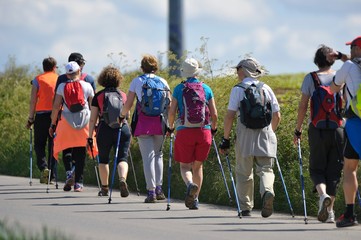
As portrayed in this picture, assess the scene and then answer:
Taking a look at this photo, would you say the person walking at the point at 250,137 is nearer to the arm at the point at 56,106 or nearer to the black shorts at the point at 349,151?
the black shorts at the point at 349,151

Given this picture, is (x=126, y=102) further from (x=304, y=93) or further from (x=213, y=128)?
(x=304, y=93)

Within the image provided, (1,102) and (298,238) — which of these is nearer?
(298,238)

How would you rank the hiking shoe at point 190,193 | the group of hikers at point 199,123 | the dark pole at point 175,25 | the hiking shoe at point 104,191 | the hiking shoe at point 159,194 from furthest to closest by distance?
the dark pole at point 175,25, the hiking shoe at point 104,191, the hiking shoe at point 159,194, the hiking shoe at point 190,193, the group of hikers at point 199,123

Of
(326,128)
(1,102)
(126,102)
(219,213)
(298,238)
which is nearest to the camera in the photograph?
(298,238)

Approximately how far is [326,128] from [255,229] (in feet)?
6.01

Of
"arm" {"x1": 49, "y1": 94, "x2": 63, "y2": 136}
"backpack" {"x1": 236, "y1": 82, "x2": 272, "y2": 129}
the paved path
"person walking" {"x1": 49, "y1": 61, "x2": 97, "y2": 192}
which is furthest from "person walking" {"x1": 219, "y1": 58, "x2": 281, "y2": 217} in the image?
"arm" {"x1": 49, "y1": 94, "x2": 63, "y2": 136}

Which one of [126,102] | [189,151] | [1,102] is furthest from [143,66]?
[1,102]

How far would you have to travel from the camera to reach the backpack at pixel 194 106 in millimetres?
14680

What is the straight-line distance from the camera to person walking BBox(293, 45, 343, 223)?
13.5 metres

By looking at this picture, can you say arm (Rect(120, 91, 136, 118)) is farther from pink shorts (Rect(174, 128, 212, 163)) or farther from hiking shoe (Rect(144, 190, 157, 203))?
hiking shoe (Rect(144, 190, 157, 203))

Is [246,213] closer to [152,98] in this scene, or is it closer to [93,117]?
[152,98]

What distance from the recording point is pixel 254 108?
13.6m

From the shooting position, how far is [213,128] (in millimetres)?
15125

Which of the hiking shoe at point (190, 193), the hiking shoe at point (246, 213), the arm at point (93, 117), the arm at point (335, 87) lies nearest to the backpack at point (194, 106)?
the hiking shoe at point (190, 193)
